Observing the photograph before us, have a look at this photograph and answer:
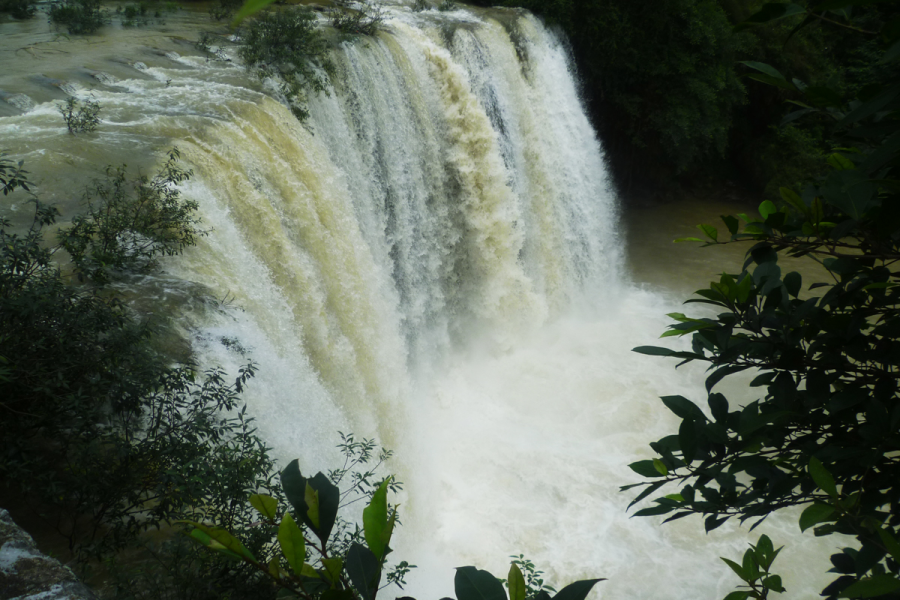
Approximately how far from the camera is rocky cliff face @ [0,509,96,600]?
1.71 meters

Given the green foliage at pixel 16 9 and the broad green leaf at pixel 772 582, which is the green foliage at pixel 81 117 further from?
the broad green leaf at pixel 772 582

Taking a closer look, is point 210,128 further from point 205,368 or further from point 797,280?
point 797,280

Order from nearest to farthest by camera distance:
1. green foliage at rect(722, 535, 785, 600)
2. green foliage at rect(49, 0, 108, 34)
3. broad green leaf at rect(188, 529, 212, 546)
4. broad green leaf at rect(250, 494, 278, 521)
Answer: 1. broad green leaf at rect(188, 529, 212, 546)
2. broad green leaf at rect(250, 494, 278, 521)
3. green foliage at rect(722, 535, 785, 600)
4. green foliage at rect(49, 0, 108, 34)

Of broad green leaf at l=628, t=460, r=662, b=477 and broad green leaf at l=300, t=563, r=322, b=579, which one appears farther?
broad green leaf at l=628, t=460, r=662, b=477

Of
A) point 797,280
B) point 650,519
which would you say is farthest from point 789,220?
point 650,519

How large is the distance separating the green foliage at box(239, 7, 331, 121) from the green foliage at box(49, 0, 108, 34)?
249 cm

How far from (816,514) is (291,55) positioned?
679 centimetres

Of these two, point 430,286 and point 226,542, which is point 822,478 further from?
point 430,286

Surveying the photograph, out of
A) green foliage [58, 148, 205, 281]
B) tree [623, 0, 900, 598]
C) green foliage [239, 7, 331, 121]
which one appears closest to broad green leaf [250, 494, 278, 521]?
tree [623, 0, 900, 598]

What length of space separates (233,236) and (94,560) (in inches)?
98.7

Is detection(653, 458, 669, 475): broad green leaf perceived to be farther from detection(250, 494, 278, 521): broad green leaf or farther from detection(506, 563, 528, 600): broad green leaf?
detection(250, 494, 278, 521): broad green leaf

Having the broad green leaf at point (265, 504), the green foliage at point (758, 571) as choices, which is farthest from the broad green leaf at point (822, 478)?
the broad green leaf at point (265, 504)

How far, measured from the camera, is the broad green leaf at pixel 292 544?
2.31 feet

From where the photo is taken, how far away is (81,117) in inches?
219
